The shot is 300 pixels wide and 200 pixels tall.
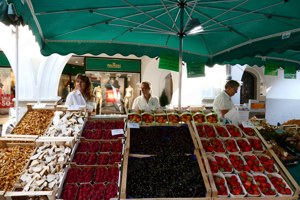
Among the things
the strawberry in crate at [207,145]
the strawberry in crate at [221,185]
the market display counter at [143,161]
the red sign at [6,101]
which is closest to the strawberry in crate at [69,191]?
the market display counter at [143,161]

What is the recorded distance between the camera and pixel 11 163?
2.59 m

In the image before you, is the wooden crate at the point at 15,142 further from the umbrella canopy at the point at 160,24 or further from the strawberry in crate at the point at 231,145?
the strawberry in crate at the point at 231,145

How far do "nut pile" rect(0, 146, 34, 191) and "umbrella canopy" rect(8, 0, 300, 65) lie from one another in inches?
56.1

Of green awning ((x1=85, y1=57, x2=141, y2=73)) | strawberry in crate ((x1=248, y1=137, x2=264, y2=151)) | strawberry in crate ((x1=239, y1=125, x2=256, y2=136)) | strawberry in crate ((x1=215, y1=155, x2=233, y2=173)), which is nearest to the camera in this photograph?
strawberry in crate ((x1=215, y1=155, x2=233, y2=173))

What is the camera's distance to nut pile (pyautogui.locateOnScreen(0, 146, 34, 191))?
234 cm

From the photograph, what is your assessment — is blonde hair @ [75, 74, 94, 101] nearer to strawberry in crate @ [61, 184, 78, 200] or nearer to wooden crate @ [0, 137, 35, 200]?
wooden crate @ [0, 137, 35, 200]

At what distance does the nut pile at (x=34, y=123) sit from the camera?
317cm

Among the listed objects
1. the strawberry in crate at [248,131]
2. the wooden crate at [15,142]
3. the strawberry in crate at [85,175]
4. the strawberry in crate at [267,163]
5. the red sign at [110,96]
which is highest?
the red sign at [110,96]

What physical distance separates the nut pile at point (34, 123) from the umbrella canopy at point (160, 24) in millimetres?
966

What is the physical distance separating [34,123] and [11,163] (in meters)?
0.82

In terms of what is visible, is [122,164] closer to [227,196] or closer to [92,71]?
[227,196]

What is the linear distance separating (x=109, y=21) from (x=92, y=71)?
8.25 m

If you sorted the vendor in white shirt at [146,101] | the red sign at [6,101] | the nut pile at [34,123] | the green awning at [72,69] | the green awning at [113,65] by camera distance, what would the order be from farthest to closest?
the green awning at [72,69]
the red sign at [6,101]
the green awning at [113,65]
the vendor in white shirt at [146,101]
the nut pile at [34,123]

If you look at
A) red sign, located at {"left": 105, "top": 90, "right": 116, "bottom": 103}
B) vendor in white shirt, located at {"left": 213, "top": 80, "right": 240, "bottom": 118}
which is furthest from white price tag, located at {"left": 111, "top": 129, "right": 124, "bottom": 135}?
red sign, located at {"left": 105, "top": 90, "right": 116, "bottom": 103}
